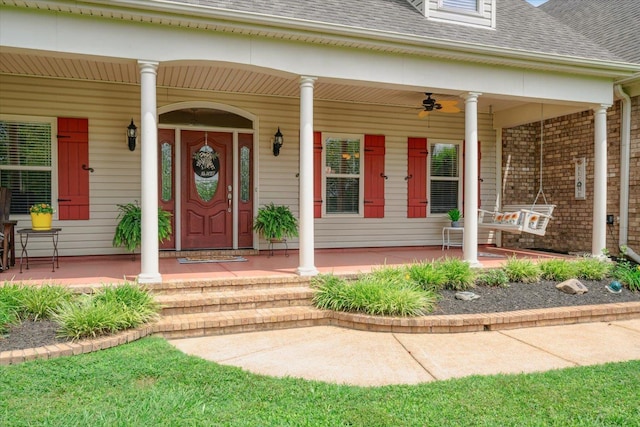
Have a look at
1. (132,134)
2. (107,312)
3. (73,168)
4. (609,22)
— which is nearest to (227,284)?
(107,312)

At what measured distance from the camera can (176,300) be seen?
4.55 metres

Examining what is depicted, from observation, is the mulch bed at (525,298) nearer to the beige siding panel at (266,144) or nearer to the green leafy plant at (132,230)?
the green leafy plant at (132,230)

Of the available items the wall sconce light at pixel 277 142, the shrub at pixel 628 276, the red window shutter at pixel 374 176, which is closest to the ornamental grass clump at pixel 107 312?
the wall sconce light at pixel 277 142

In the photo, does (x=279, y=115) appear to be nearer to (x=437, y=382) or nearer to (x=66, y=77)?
(x=66, y=77)

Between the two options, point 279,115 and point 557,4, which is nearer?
point 279,115

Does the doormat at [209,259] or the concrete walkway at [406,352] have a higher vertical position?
the doormat at [209,259]

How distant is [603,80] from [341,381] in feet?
20.3

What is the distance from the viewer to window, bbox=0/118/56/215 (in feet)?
21.4

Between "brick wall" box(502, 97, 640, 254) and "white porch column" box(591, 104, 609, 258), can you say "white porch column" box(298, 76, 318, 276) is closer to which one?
"white porch column" box(591, 104, 609, 258)

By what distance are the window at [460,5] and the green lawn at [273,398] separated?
17.5 ft

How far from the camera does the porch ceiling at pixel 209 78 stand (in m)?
5.81

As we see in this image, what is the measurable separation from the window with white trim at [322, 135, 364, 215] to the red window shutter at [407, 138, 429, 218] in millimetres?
958

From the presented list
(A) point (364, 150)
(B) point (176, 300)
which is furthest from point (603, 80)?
(B) point (176, 300)

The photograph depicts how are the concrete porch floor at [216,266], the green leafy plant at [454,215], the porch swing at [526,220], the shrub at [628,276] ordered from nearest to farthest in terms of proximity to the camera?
the concrete porch floor at [216,266] < the shrub at [628,276] < the porch swing at [526,220] < the green leafy plant at [454,215]
